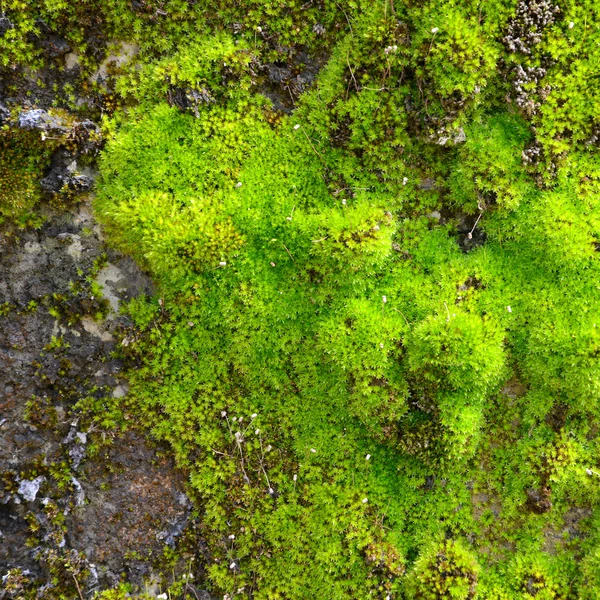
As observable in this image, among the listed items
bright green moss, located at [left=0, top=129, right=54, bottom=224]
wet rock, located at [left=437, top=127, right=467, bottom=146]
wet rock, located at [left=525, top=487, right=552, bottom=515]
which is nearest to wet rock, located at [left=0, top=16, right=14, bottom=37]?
bright green moss, located at [left=0, top=129, right=54, bottom=224]

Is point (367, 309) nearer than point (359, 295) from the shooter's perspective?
Yes

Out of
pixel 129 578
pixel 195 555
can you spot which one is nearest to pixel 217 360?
pixel 195 555

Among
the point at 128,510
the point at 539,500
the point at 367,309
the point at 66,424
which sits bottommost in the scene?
the point at 128,510

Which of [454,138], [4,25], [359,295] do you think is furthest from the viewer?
[359,295]

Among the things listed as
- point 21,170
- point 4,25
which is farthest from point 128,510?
point 4,25

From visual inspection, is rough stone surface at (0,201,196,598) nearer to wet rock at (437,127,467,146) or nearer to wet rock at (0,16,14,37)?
wet rock at (0,16,14,37)

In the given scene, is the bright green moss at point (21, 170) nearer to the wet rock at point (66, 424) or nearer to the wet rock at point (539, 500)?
the wet rock at point (66, 424)

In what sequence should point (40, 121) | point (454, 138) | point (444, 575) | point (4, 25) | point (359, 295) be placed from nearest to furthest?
point (444, 575)
point (4, 25)
point (40, 121)
point (454, 138)
point (359, 295)

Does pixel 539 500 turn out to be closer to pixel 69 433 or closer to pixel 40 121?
pixel 69 433

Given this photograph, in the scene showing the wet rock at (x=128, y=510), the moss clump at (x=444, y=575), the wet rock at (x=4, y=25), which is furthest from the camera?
the wet rock at (x=128, y=510)

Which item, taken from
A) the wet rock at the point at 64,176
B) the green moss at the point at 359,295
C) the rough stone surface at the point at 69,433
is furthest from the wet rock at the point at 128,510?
the wet rock at the point at 64,176

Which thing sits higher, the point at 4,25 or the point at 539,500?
the point at 4,25
